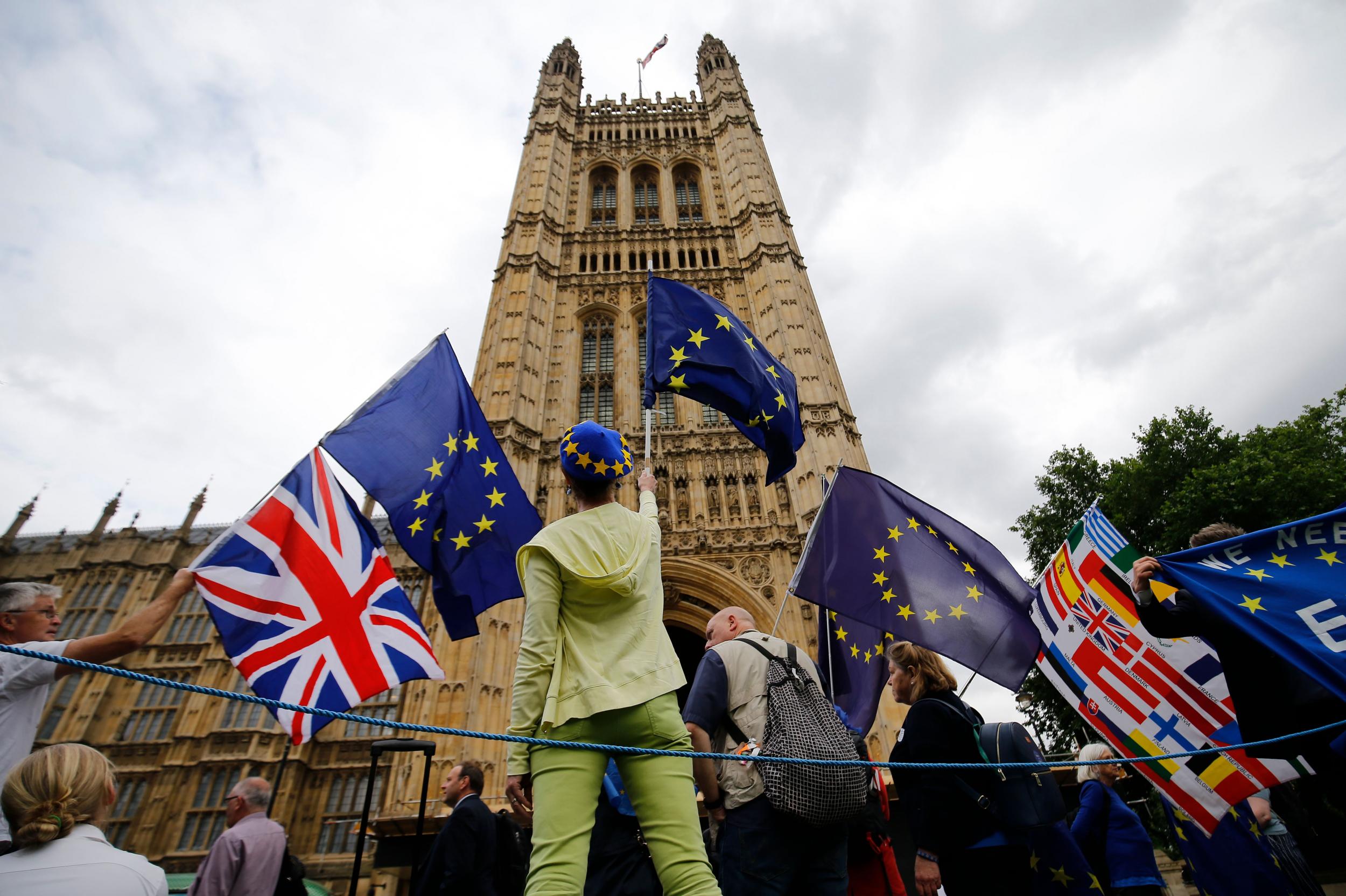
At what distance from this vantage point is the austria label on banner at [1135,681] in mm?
4227

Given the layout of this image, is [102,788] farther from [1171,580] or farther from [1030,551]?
[1030,551]

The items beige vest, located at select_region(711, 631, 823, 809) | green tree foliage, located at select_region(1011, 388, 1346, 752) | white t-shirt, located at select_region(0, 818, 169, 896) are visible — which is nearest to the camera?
white t-shirt, located at select_region(0, 818, 169, 896)

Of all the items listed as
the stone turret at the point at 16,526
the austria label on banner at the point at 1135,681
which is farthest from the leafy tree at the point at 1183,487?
the stone turret at the point at 16,526

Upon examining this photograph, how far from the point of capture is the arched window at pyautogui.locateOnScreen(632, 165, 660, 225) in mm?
25630

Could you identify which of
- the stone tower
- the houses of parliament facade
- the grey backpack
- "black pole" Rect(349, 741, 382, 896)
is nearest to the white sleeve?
"black pole" Rect(349, 741, 382, 896)

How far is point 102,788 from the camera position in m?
2.05

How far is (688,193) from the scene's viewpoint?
2672cm

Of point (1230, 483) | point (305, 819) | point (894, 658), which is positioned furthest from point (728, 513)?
point (305, 819)

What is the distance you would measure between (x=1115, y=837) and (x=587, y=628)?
13.5 feet

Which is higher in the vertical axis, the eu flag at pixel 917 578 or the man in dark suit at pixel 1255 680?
the eu flag at pixel 917 578

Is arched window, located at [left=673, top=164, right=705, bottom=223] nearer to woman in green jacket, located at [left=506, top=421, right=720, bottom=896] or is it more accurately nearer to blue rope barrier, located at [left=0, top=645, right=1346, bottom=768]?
woman in green jacket, located at [left=506, top=421, right=720, bottom=896]

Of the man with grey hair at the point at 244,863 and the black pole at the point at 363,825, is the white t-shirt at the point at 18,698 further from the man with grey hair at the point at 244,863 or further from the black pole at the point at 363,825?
the black pole at the point at 363,825

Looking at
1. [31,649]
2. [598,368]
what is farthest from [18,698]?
[598,368]

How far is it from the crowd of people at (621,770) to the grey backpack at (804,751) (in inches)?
0.4
